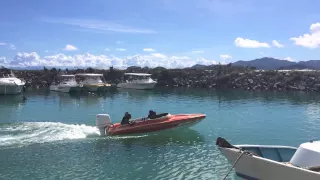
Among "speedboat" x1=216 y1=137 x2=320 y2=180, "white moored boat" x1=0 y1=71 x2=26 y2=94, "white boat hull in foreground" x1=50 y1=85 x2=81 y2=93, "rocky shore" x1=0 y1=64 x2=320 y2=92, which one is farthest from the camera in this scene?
"rocky shore" x1=0 y1=64 x2=320 y2=92

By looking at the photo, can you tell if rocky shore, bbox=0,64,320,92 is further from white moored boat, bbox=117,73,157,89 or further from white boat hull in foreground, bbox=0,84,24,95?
white boat hull in foreground, bbox=0,84,24,95

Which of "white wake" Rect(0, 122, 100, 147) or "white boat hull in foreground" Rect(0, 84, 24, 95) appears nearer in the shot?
"white wake" Rect(0, 122, 100, 147)

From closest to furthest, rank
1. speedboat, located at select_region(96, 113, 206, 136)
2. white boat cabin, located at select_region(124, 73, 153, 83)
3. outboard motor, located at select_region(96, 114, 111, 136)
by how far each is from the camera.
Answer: speedboat, located at select_region(96, 113, 206, 136) → outboard motor, located at select_region(96, 114, 111, 136) → white boat cabin, located at select_region(124, 73, 153, 83)

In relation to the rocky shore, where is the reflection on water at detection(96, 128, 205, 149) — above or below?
below

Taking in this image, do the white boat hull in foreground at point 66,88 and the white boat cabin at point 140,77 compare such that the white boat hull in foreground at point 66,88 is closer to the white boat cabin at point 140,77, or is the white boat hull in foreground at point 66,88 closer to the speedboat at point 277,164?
the white boat cabin at point 140,77

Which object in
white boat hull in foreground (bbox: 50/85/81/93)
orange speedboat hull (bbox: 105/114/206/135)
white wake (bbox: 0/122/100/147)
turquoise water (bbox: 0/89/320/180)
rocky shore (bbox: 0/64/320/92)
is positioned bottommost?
turquoise water (bbox: 0/89/320/180)

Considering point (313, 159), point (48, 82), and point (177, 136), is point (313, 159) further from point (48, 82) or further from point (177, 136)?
point (48, 82)

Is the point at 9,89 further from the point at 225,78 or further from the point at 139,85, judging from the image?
the point at 225,78

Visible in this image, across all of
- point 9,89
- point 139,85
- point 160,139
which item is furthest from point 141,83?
point 160,139

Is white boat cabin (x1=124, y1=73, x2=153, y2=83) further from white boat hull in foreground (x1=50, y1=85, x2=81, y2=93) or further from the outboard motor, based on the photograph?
the outboard motor

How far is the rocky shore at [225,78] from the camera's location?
91562 millimetres

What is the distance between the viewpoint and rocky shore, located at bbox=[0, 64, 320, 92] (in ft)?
300

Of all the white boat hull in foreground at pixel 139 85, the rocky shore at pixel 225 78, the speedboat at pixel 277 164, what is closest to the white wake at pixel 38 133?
the speedboat at pixel 277 164

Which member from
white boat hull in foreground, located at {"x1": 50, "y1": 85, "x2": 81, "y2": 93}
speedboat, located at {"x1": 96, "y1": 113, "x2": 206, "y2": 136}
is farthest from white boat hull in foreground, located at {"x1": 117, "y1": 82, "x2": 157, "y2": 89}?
speedboat, located at {"x1": 96, "y1": 113, "x2": 206, "y2": 136}
